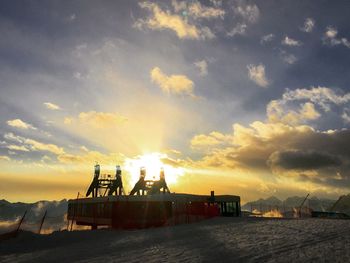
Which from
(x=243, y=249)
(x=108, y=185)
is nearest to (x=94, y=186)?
A: (x=108, y=185)

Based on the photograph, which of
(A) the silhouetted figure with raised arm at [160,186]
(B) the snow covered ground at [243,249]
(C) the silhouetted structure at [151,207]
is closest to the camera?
(B) the snow covered ground at [243,249]

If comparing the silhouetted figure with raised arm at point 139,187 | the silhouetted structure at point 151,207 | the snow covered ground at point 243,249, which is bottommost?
the snow covered ground at point 243,249

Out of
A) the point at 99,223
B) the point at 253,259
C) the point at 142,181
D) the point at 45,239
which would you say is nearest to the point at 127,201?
the point at 99,223

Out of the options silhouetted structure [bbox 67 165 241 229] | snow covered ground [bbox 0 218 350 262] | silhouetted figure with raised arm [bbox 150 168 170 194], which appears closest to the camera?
snow covered ground [bbox 0 218 350 262]

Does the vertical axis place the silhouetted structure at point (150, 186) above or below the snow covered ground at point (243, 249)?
above

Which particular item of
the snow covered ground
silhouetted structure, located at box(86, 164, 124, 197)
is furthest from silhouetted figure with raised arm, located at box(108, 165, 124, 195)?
the snow covered ground

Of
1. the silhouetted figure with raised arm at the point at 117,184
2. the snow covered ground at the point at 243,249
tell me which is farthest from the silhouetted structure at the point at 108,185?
the snow covered ground at the point at 243,249

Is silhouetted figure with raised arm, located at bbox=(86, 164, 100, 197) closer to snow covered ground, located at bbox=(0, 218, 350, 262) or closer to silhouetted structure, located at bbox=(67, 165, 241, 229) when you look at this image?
silhouetted structure, located at bbox=(67, 165, 241, 229)

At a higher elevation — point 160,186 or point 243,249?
point 160,186

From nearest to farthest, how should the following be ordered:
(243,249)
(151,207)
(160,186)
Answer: (243,249) < (151,207) < (160,186)

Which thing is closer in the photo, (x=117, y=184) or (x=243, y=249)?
(x=243, y=249)

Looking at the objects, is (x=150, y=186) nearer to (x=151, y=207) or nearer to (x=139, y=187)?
(x=139, y=187)

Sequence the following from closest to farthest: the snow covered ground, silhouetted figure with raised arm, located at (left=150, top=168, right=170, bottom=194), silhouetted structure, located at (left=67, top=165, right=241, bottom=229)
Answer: the snow covered ground < silhouetted structure, located at (left=67, top=165, right=241, bottom=229) < silhouetted figure with raised arm, located at (left=150, top=168, right=170, bottom=194)

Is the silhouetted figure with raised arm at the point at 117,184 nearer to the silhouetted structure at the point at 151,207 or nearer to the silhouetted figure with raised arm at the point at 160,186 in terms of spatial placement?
the silhouetted figure with raised arm at the point at 160,186
